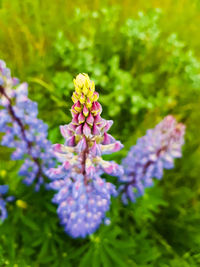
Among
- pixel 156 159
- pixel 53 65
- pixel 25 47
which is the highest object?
pixel 25 47

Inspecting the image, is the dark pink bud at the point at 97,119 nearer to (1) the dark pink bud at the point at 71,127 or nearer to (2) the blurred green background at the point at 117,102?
(1) the dark pink bud at the point at 71,127

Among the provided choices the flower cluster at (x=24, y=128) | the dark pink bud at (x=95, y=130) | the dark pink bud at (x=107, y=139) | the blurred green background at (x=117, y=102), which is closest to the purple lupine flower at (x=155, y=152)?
the blurred green background at (x=117, y=102)

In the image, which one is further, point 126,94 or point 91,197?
point 126,94

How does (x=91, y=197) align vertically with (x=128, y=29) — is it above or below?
below

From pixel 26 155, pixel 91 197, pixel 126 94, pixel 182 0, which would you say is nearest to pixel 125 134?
pixel 126 94

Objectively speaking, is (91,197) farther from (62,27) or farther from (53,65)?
(62,27)
